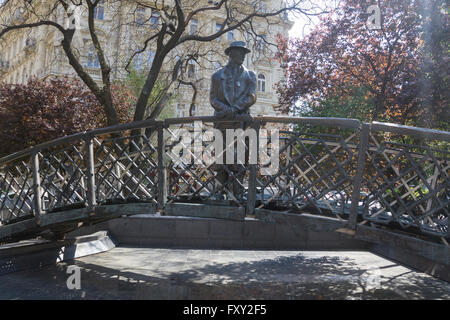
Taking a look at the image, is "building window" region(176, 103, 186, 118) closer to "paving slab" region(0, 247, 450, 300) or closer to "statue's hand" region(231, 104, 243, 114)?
"paving slab" region(0, 247, 450, 300)

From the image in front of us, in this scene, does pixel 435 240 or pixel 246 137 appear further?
pixel 246 137

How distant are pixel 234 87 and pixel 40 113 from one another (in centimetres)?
706

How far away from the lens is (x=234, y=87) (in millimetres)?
6027

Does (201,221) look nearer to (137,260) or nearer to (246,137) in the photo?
(137,260)

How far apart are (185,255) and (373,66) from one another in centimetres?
648

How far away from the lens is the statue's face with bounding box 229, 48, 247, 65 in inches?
241

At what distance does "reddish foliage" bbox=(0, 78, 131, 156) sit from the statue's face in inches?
255

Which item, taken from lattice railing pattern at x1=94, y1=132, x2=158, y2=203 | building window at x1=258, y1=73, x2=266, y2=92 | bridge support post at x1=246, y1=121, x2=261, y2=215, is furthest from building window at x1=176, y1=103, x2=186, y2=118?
bridge support post at x1=246, y1=121, x2=261, y2=215

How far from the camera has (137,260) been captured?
812 centimetres

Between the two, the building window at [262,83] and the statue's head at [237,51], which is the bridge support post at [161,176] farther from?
the building window at [262,83]

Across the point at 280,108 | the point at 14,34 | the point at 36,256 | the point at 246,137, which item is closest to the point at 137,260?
the point at 36,256

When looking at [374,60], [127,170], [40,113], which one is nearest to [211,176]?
[127,170]

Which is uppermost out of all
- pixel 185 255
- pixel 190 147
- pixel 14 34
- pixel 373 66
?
pixel 14 34

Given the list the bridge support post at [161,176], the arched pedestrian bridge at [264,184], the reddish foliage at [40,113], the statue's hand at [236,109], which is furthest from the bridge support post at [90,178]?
the reddish foliage at [40,113]
